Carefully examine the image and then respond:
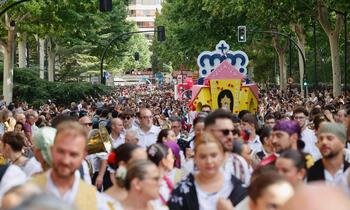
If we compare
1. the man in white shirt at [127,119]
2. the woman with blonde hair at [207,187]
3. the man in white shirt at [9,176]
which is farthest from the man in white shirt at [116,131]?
the woman with blonde hair at [207,187]

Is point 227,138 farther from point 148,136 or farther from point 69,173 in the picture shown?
point 148,136

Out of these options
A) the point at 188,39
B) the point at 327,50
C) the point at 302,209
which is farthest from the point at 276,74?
the point at 302,209

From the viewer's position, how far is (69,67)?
65.6 metres

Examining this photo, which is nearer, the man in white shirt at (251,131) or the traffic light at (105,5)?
the man in white shirt at (251,131)

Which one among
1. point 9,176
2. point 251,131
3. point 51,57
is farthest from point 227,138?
point 51,57

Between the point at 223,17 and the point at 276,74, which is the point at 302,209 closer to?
the point at 223,17

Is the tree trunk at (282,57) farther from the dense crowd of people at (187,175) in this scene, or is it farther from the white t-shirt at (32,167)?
the white t-shirt at (32,167)

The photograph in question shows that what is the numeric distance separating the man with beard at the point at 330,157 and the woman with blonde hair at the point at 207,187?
1.35 metres

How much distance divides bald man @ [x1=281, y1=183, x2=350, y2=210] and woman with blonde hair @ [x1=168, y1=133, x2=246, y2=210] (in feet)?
11.9

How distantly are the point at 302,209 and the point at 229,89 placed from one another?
17.2 meters

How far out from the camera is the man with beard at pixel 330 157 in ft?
24.0

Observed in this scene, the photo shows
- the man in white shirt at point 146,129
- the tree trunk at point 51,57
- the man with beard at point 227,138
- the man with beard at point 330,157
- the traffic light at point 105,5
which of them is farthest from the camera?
the tree trunk at point 51,57

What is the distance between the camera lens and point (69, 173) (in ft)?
16.9

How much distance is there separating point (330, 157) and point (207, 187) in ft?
6.12
